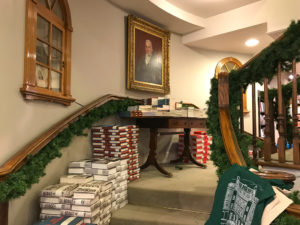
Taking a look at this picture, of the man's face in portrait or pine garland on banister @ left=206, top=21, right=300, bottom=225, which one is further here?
the man's face in portrait

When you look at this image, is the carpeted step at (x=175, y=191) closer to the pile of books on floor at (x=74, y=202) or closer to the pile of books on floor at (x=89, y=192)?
the pile of books on floor at (x=89, y=192)

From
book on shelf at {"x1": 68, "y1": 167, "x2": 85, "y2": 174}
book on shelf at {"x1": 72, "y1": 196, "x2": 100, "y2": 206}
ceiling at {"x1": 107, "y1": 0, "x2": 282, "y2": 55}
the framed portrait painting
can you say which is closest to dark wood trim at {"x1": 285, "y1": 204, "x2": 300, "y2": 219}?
book on shelf at {"x1": 72, "y1": 196, "x2": 100, "y2": 206}

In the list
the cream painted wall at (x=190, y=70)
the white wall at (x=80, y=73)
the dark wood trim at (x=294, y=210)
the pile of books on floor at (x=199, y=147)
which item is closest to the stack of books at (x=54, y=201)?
the white wall at (x=80, y=73)

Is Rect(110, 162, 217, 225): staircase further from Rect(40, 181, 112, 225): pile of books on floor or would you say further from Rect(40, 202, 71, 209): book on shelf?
Rect(40, 202, 71, 209): book on shelf

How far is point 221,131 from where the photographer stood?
65.7 inches

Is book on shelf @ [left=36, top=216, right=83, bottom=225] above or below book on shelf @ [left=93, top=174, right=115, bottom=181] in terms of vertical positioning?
below

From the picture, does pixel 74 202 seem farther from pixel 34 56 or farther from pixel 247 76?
pixel 247 76

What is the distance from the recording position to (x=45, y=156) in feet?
6.88

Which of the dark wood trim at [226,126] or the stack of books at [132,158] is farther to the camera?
the stack of books at [132,158]

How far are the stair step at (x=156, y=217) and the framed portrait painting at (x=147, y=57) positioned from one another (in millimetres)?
1836

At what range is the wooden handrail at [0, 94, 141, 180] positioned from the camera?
1.71 metres

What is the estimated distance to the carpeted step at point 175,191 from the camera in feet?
7.68

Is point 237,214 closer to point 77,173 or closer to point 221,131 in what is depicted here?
point 221,131

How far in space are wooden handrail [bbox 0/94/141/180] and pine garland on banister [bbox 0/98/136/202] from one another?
41mm
